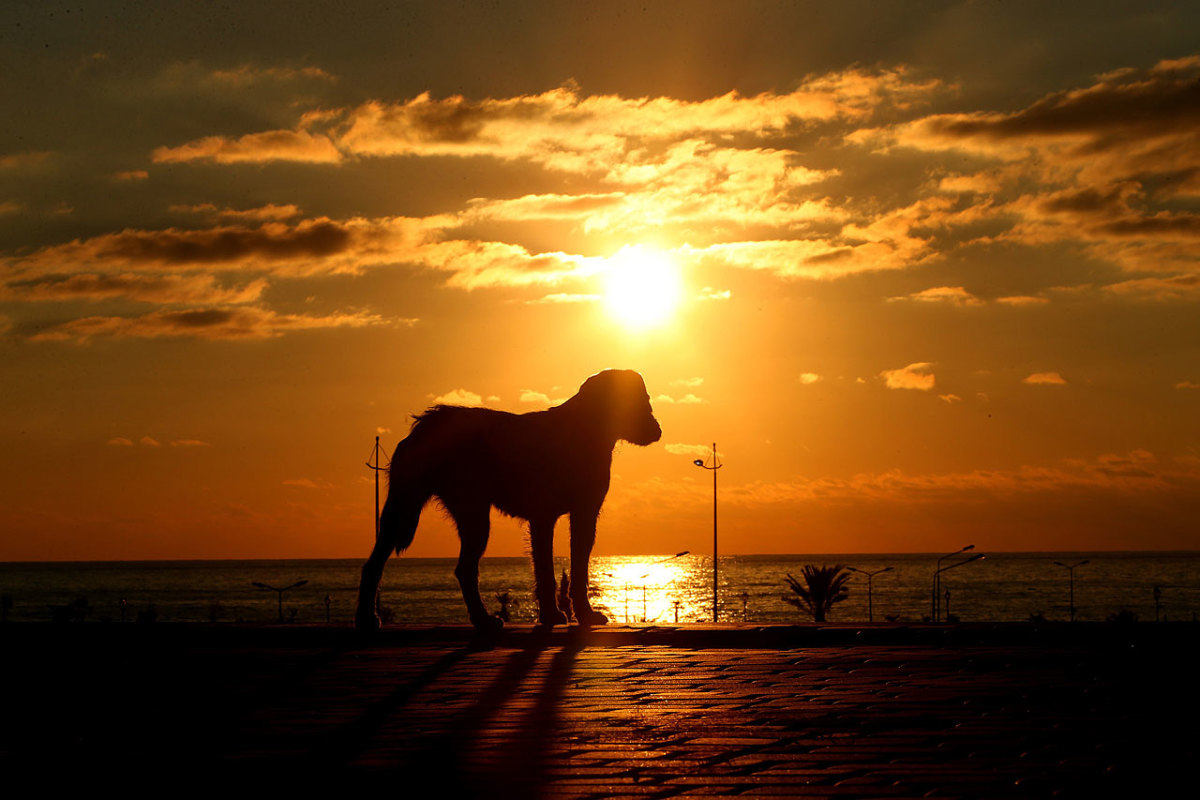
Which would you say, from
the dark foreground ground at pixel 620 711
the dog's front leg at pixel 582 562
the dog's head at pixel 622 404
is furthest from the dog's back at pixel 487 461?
the dark foreground ground at pixel 620 711

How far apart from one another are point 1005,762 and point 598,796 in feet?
4.96

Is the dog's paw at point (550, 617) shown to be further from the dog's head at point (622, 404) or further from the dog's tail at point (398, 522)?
the dog's head at point (622, 404)

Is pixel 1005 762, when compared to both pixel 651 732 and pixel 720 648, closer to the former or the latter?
pixel 651 732

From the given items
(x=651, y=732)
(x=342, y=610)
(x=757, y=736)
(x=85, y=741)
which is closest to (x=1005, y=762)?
(x=757, y=736)

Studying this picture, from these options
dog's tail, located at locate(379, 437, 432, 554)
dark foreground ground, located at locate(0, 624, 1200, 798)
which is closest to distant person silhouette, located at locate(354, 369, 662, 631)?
dog's tail, located at locate(379, 437, 432, 554)

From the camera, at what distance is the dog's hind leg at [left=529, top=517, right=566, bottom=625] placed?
33.3 feet

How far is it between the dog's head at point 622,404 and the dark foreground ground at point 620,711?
2.71 metres

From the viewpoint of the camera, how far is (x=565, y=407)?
427 inches

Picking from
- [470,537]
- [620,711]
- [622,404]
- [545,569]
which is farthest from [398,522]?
[620,711]

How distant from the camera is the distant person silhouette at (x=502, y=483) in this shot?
32.8ft

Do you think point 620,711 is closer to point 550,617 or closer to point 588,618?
point 550,617

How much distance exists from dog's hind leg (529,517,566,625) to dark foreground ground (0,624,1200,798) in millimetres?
1331

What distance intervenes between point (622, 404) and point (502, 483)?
5.04ft

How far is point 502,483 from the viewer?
400 inches
